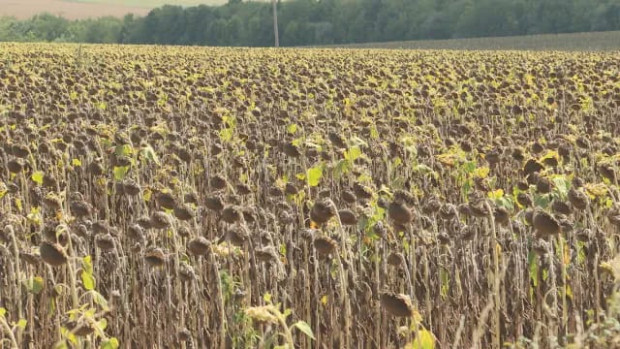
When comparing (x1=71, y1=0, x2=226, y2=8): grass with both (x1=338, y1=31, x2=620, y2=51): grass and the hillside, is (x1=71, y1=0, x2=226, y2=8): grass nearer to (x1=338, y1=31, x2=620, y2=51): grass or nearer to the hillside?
the hillside

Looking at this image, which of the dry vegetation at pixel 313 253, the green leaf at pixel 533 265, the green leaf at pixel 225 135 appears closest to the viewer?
the dry vegetation at pixel 313 253

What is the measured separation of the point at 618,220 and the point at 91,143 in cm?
434

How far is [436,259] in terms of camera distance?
4504mm

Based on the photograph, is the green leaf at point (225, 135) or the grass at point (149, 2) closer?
the green leaf at point (225, 135)

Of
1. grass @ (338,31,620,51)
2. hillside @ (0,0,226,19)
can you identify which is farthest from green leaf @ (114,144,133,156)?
hillside @ (0,0,226,19)

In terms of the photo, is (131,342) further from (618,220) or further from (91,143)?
(91,143)

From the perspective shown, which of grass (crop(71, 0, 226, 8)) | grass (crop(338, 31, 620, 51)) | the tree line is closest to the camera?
grass (crop(338, 31, 620, 51))

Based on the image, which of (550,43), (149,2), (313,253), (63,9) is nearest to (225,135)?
(313,253)

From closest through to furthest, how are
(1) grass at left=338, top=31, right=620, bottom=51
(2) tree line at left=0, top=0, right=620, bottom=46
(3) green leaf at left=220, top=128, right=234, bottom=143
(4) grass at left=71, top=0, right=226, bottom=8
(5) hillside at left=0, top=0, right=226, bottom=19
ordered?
(3) green leaf at left=220, top=128, right=234, bottom=143 → (1) grass at left=338, top=31, right=620, bottom=51 → (2) tree line at left=0, top=0, right=620, bottom=46 → (5) hillside at left=0, top=0, right=226, bottom=19 → (4) grass at left=71, top=0, right=226, bottom=8

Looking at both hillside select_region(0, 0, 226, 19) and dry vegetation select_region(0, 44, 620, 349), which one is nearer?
dry vegetation select_region(0, 44, 620, 349)

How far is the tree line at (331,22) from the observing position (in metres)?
65.7

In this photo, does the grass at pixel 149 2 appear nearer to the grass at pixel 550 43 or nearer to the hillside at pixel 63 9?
the hillside at pixel 63 9

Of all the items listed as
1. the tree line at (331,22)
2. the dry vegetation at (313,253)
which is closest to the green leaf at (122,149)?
the dry vegetation at (313,253)

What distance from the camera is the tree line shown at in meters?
65.7
